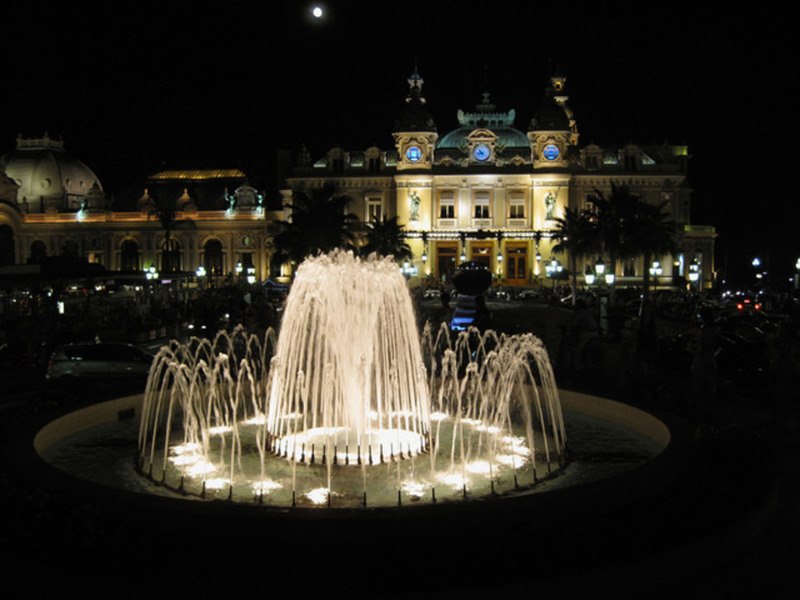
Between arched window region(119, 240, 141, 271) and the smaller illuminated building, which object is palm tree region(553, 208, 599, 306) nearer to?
the smaller illuminated building

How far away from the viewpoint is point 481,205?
6888cm

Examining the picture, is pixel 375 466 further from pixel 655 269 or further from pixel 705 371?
pixel 655 269

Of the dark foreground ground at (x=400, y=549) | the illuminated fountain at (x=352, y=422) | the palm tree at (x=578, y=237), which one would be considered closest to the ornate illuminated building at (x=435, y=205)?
the palm tree at (x=578, y=237)

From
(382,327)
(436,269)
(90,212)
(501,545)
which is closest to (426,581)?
(501,545)

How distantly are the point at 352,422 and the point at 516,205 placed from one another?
190 feet

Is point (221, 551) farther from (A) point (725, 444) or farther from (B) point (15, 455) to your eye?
(A) point (725, 444)

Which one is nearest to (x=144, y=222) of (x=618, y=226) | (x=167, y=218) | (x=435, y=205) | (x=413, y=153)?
(x=167, y=218)

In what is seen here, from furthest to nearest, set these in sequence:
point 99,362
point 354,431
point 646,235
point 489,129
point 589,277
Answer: point 489,129 < point 589,277 < point 646,235 < point 99,362 < point 354,431

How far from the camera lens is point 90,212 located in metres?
76.4

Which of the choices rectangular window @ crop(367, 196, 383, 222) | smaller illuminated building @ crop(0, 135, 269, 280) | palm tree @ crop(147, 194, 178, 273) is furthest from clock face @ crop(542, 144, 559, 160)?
palm tree @ crop(147, 194, 178, 273)

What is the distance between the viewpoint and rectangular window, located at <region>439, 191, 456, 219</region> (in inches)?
2724

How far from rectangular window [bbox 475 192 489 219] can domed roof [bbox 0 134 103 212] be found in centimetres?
3903

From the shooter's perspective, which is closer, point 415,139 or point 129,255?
point 415,139

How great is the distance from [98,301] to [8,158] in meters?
55.7
